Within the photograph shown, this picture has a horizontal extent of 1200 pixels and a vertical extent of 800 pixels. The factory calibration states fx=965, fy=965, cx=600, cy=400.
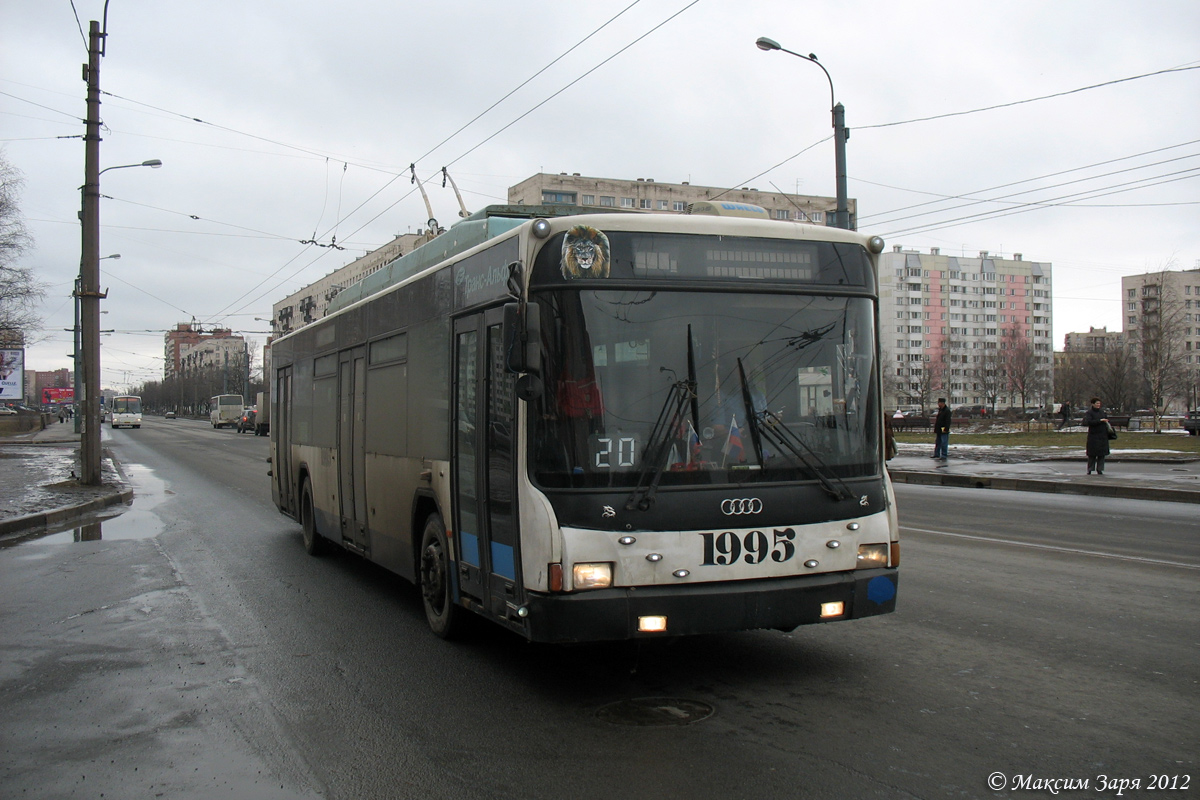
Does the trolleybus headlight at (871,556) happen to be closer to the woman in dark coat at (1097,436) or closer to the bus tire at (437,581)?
the bus tire at (437,581)

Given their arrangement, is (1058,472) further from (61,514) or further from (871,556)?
(61,514)

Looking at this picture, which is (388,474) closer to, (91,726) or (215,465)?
(91,726)

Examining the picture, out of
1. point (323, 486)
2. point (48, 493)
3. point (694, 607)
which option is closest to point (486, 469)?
point (694, 607)

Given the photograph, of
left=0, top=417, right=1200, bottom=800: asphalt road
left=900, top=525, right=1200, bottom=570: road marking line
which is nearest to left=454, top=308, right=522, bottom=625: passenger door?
left=0, top=417, right=1200, bottom=800: asphalt road

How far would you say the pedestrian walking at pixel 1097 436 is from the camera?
20.3 m

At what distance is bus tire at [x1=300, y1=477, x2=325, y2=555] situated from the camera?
35.1ft

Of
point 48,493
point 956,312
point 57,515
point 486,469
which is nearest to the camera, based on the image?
point 486,469

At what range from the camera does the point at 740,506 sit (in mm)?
5094

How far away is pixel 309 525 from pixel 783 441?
7.18m

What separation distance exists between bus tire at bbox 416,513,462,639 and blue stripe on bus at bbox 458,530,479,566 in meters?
0.31

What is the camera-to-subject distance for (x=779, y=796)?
3.78 metres

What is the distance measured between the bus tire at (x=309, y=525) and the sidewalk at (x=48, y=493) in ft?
17.5

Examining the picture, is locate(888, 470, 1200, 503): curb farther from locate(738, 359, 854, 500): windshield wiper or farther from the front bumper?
the front bumper

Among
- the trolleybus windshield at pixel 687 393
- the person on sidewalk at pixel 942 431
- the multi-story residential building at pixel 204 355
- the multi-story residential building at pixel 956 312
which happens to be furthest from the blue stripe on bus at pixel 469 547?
the multi-story residential building at pixel 956 312
